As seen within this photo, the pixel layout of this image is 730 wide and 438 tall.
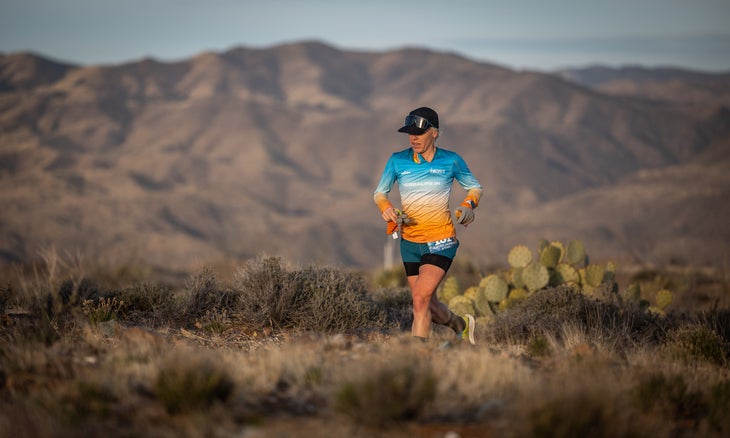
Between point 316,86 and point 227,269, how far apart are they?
516ft

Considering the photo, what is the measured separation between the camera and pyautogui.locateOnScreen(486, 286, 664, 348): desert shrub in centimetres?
928

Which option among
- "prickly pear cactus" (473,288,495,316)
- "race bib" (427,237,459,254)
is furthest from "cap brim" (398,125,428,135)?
"prickly pear cactus" (473,288,495,316)

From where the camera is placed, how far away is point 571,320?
9734 mm

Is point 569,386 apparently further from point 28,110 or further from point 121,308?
point 28,110

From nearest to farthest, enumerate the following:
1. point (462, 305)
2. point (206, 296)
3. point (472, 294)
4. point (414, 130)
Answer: point (414, 130), point (206, 296), point (462, 305), point (472, 294)

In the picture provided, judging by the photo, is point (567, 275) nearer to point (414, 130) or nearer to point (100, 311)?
point (414, 130)

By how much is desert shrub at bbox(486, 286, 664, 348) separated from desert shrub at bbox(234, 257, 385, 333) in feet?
5.48

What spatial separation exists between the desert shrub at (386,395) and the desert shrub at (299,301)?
12.7 feet

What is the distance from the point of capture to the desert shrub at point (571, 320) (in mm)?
9281

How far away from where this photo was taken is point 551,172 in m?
123

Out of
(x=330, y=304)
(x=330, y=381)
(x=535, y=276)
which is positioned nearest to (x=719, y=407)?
A: (x=330, y=381)

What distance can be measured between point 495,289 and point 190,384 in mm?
7810

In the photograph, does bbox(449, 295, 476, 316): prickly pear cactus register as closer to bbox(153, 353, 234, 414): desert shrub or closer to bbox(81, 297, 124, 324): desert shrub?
bbox(81, 297, 124, 324): desert shrub

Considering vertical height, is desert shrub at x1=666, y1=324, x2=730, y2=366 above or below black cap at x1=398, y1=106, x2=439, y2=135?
below
